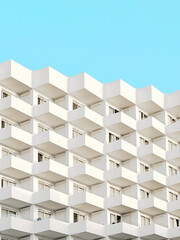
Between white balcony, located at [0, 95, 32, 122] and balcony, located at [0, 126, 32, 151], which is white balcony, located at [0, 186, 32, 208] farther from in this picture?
white balcony, located at [0, 95, 32, 122]

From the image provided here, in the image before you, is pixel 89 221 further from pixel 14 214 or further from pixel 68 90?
pixel 68 90

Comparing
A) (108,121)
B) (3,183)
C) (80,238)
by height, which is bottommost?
(80,238)

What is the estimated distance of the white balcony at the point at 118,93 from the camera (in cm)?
7744

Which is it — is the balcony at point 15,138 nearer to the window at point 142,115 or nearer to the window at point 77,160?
the window at point 77,160

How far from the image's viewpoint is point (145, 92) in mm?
79938

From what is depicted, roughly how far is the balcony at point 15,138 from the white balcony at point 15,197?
4726 mm

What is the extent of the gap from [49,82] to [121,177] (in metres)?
11.9

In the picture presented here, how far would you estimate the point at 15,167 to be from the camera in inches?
2697

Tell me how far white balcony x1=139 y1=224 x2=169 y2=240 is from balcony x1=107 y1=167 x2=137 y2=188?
5.18m

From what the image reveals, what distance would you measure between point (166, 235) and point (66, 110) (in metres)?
15.9

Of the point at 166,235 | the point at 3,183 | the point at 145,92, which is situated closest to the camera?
the point at 3,183

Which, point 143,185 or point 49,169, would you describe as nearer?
point 49,169

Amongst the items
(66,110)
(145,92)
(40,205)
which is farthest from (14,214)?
(145,92)

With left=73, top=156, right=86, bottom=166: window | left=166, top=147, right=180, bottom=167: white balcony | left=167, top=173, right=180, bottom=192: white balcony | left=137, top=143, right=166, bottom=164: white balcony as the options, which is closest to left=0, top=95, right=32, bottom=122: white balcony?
left=73, top=156, right=86, bottom=166: window
